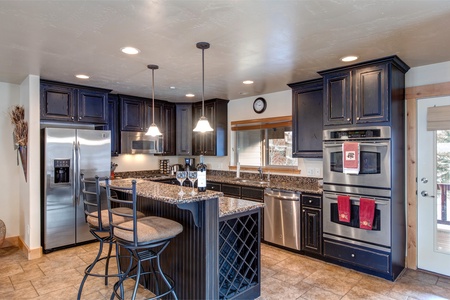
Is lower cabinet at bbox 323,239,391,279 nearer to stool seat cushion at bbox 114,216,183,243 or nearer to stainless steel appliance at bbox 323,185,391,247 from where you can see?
stainless steel appliance at bbox 323,185,391,247

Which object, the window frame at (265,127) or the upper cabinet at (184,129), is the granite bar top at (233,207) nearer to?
the window frame at (265,127)

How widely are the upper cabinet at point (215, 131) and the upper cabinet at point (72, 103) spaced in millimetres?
1892

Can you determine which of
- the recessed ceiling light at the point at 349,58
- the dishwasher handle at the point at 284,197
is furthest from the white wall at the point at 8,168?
the recessed ceiling light at the point at 349,58

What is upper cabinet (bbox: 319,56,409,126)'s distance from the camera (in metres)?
3.08

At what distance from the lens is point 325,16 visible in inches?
84.2

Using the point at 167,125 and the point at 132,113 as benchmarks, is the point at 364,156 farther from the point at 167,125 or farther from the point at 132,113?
the point at 132,113

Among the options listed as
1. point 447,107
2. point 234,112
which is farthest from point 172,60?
point 447,107

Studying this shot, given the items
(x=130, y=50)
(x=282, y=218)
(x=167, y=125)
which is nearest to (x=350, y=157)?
(x=282, y=218)

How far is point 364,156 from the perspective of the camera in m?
3.26

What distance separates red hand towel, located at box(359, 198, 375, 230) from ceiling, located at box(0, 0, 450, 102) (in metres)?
1.61

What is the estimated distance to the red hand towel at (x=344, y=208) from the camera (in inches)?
130

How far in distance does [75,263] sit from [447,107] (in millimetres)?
4892

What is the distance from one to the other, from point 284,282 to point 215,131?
124 inches

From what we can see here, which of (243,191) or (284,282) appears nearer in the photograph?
(284,282)
